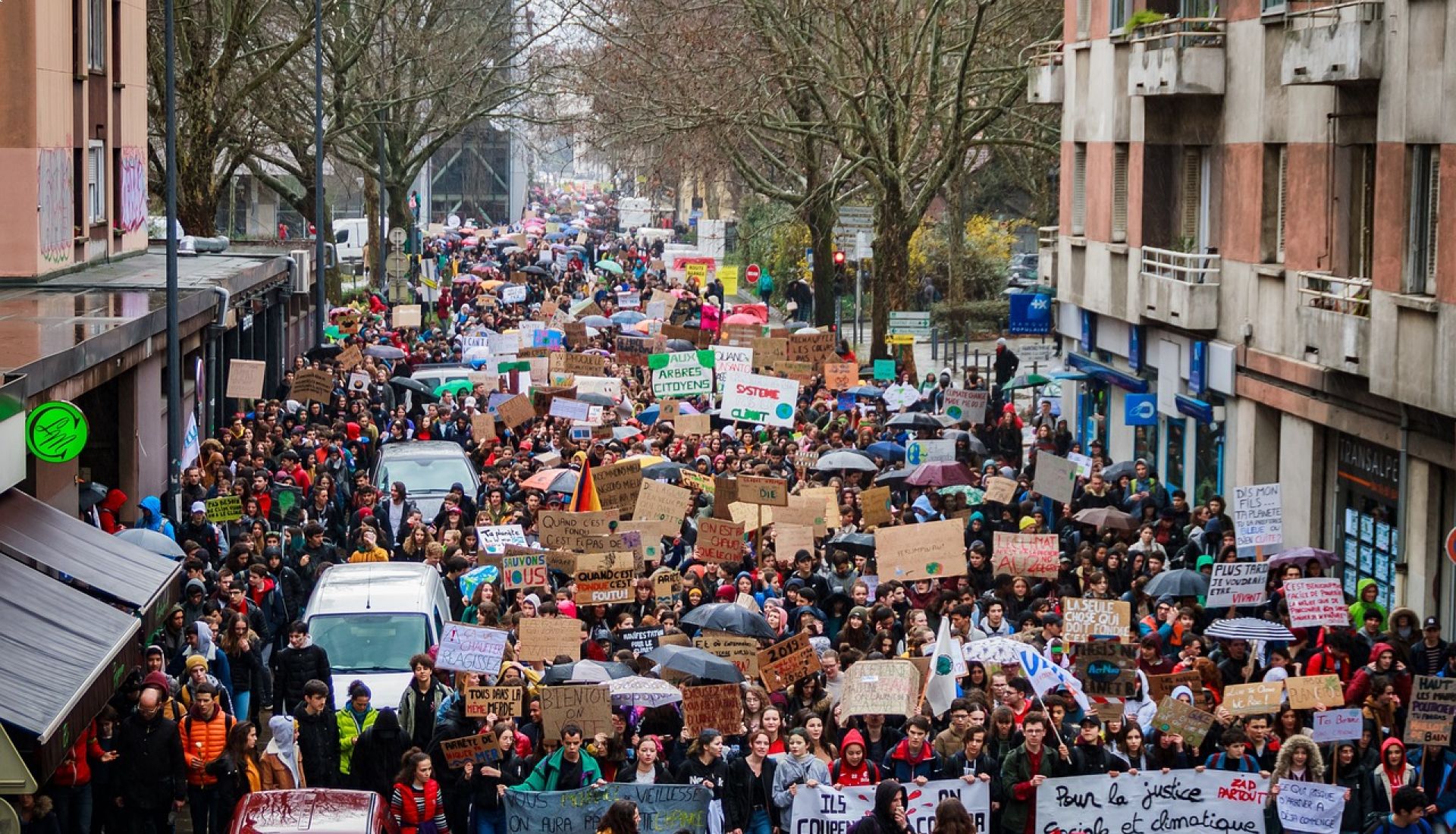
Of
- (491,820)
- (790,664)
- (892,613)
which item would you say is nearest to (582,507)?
(892,613)

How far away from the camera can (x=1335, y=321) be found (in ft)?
70.1

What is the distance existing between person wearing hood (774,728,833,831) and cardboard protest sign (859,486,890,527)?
9.19 metres

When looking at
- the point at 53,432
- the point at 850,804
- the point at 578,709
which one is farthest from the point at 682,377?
the point at 850,804

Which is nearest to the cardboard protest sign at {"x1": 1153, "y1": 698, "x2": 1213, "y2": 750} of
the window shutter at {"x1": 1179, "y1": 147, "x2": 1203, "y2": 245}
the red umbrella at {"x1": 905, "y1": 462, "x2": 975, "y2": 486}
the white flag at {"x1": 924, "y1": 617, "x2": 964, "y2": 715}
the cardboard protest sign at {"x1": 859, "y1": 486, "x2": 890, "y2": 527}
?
the white flag at {"x1": 924, "y1": 617, "x2": 964, "y2": 715}

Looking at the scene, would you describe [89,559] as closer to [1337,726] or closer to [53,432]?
[53,432]

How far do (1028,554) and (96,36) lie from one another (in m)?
19.1

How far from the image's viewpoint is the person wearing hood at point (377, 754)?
521 inches

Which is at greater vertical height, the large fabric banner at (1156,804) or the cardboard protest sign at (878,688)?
the cardboard protest sign at (878,688)

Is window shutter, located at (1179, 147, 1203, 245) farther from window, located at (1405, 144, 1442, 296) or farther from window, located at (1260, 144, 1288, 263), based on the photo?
window, located at (1405, 144, 1442, 296)

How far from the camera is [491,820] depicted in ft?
40.9

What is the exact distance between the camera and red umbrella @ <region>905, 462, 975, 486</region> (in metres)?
23.8

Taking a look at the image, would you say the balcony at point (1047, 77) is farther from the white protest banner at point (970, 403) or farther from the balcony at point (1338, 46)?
the balcony at point (1338, 46)

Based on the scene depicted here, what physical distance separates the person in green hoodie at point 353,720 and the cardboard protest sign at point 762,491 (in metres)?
7.04

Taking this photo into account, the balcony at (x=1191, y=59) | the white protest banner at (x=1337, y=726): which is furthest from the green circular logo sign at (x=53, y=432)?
the balcony at (x=1191, y=59)
